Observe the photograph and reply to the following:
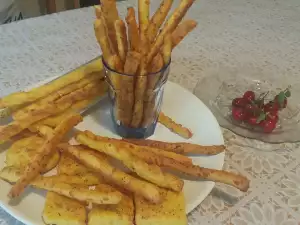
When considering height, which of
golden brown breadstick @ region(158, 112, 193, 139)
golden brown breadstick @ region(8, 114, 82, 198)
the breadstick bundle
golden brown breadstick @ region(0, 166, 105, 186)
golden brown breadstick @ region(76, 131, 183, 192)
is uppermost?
the breadstick bundle

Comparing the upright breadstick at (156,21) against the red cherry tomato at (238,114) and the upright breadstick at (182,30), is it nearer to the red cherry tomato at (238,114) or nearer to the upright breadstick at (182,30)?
the upright breadstick at (182,30)

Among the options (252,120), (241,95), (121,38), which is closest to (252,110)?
(252,120)

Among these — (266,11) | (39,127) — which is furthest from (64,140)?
(266,11)

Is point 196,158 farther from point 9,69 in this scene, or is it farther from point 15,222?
point 9,69

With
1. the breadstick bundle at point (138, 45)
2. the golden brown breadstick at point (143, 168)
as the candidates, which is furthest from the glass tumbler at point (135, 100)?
the golden brown breadstick at point (143, 168)

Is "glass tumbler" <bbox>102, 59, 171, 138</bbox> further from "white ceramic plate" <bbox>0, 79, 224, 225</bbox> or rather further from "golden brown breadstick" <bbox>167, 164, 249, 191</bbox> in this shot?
"golden brown breadstick" <bbox>167, 164, 249, 191</bbox>

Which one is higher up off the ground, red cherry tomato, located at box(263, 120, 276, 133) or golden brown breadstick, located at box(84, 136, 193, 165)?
golden brown breadstick, located at box(84, 136, 193, 165)

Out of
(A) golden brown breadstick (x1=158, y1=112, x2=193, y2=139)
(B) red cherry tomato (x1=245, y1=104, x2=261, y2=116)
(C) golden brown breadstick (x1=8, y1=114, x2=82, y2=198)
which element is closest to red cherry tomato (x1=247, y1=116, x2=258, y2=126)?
(B) red cherry tomato (x1=245, y1=104, x2=261, y2=116)
